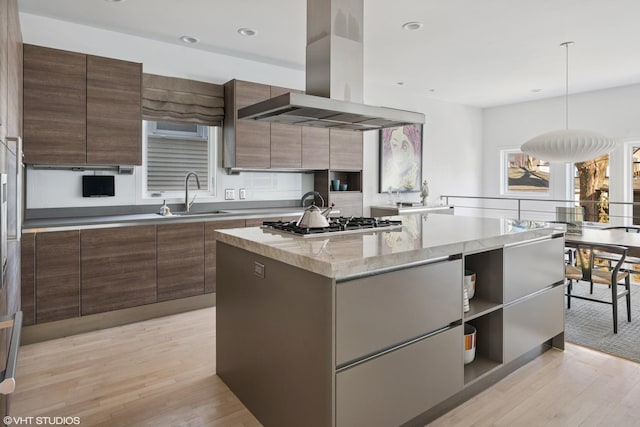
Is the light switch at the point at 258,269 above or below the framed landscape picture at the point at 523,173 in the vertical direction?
below

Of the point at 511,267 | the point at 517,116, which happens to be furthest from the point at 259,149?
the point at 517,116

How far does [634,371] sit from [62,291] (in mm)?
4095

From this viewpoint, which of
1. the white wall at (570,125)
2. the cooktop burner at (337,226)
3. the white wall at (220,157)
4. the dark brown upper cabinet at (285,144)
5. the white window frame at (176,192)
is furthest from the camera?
the white wall at (570,125)

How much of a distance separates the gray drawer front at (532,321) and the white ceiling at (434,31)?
2359 millimetres

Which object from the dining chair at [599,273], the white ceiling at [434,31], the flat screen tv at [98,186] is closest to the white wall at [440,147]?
the white ceiling at [434,31]

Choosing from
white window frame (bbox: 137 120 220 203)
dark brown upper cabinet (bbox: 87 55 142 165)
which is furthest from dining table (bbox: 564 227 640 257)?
dark brown upper cabinet (bbox: 87 55 142 165)

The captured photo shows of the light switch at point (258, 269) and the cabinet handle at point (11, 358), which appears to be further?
the light switch at point (258, 269)

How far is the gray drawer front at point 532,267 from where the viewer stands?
2.40 metres

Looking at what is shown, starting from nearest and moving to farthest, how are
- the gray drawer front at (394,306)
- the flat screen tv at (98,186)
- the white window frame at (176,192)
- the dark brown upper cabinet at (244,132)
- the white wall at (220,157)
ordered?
the gray drawer front at (394,306), the white wall at (220,157), the flat screen tv at (98,186), the white window frame at (176,192), the dark brown upper cabinet at (244,132)

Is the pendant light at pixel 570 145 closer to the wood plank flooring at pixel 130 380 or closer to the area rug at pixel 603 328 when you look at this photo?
the area rug at pixel 603 328

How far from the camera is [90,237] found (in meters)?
3.22

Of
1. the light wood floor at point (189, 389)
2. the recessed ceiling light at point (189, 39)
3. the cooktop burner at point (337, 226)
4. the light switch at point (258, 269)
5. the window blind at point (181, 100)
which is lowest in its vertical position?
the light wood floor at point (189, 389)

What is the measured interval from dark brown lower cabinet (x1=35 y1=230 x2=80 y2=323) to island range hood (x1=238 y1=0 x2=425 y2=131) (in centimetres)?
176

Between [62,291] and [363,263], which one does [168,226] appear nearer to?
[62,291]
